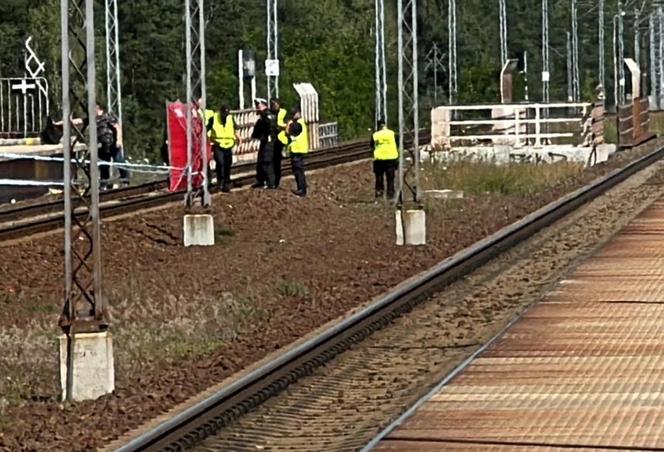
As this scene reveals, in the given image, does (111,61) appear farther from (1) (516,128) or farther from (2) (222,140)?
(2) (222,140)

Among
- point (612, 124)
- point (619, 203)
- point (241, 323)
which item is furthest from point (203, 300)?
point (612, 124)

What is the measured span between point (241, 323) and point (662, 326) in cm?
455

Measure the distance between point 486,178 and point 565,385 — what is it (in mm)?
25945

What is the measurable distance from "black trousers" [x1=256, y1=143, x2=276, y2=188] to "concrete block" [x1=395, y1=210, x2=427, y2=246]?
8.90 metres

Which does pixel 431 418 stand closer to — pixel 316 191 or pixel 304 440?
pixel 304 440

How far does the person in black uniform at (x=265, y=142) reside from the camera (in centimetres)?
3378

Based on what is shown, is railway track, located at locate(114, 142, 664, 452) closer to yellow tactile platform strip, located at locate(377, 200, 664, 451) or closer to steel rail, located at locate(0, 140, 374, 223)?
yellow tactile platform strip, located at locate(377, 200, 664, 451)

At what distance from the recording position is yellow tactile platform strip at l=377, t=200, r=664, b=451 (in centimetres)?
1093

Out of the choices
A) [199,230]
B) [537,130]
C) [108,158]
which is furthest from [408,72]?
[537,130]

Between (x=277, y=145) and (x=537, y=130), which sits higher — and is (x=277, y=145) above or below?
below

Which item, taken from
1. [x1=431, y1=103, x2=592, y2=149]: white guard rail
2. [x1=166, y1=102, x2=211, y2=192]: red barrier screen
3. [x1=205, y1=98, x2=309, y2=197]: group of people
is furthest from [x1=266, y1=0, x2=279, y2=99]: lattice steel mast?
[x1=166, y1=102, x2=211, y2=192]: red barrier screen

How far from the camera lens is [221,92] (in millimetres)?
73125

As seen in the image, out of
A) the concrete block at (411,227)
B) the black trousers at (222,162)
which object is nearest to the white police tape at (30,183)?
the black trousers at (222,162)

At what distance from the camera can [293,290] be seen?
67.3ft
